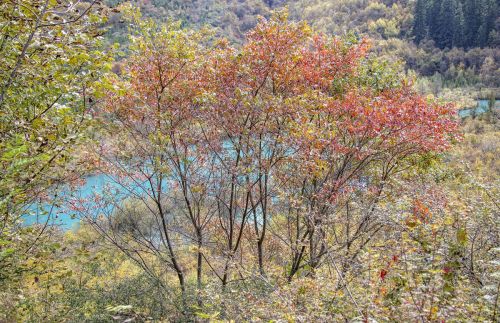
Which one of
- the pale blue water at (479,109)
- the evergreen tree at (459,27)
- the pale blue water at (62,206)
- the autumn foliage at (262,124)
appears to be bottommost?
the pale blue water at (62,206)

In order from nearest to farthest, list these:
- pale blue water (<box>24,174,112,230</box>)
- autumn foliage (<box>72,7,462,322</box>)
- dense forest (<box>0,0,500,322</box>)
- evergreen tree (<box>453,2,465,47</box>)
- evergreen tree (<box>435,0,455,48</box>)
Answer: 1. dense forest (<box>0,0,500,322</box>)
2. pale blue water (<box>24,174,112,230</box>)
3. autumn foliage (<box>72,7,462,322</box>)
4. evergreen tree (<box>453,2,465,47</box>)
5. evergreen tree (<box>435,0,455,48</box>)

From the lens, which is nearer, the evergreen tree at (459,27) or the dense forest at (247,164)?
the dense forest at (247,164)

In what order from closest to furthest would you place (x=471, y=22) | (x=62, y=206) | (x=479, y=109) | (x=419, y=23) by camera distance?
1. (x=62, y=206)
2. (x=479, y=109)
3. (x=471, y=22)
4. (x=419, y=23)

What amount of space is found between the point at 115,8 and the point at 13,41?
1130mm

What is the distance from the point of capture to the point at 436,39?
74438 millimetres

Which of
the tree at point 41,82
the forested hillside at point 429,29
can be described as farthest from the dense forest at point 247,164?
the forested hillside at point 429,29

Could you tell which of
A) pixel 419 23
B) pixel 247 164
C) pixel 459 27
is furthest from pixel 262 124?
pixel 419 23

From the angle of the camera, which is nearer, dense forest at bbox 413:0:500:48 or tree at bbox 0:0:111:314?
tree at bbox 0:0:111:314

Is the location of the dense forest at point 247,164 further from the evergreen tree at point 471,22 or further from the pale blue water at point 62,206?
the evergreen tree at point 471,22

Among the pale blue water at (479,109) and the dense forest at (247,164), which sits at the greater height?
the pale blue water at (479,109)

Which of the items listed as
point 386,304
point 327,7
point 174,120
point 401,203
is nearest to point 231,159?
point 174,120

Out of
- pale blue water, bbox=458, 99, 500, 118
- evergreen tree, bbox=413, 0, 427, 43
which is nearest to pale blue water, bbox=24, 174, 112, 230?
pale blue water, bbox=458, 99, 500, 118

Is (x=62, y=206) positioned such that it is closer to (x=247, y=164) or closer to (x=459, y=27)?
(x=247, y=164)

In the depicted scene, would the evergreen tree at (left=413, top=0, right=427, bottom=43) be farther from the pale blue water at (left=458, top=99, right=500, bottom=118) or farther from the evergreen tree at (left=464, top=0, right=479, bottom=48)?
the pale blue water at (left=458, top=99, right=500, bottom=118)
